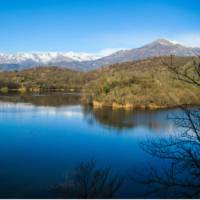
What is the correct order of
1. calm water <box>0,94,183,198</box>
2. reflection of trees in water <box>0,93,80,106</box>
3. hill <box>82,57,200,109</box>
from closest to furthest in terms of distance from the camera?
1. calm water <box>0,94,183,198</box>
2. hill <box>82,57,200,109</box>
3. reflection of trees in water <box>0,93,80,106</box>

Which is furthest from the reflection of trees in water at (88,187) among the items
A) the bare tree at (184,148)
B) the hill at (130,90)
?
the hill at (130,90)

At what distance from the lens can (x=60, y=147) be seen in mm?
18875

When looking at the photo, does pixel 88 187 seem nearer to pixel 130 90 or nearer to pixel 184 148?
pixel 184 148

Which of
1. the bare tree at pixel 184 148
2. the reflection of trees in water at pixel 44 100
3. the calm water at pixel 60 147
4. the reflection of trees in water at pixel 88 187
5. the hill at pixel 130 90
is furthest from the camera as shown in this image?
the reflection of trees in water at pixel 44 100

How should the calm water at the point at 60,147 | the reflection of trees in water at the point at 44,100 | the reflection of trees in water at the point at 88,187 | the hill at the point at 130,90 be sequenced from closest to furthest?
the reflection of trees in water at the point at 88,187 → the calm water at the point at 60,147 → the hill at the point at 130,90 → the reflection of trees in water at the point at 44,100

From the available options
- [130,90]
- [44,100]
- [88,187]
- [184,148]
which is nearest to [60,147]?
[88,187]

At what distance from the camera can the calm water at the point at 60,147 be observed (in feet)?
40.5

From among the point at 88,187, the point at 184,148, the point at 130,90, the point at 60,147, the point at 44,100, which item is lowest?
the point at 60,147

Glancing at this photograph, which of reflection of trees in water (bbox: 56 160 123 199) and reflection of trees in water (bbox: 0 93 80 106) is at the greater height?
reflection of trees in water (bbox: 0 93 80 106)

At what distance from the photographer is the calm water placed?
12352mm

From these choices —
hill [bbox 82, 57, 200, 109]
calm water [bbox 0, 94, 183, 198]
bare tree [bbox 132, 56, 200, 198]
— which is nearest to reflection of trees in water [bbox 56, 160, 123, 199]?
calm water [bbox 0, 94, 183, 198]

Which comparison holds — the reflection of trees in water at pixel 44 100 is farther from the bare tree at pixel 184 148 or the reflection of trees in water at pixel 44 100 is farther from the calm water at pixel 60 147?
the bare tree at pixel 184 148

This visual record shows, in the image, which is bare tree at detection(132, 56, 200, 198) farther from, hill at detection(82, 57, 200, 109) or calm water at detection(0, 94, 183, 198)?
hill at detection(82, 57, 200, 109)

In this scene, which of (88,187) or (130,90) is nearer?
(88,187)
